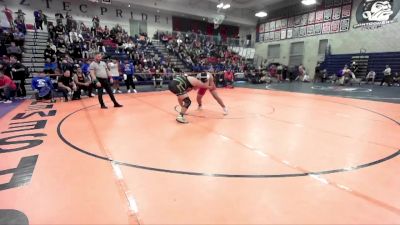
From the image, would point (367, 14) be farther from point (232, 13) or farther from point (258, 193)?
point (258, 193)

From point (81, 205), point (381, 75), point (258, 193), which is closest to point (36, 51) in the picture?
point (81, 205)

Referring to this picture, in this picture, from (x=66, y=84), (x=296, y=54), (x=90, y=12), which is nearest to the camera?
(x=66, y=84)

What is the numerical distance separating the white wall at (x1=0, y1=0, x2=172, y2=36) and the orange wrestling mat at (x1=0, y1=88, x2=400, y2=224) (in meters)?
15.2

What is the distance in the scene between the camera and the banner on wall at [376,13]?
51.4ft

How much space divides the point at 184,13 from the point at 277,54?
10114mm

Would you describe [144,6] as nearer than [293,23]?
Yes

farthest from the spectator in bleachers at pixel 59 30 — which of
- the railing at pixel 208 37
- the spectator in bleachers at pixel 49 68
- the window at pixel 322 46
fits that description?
the window at pixel 322 46

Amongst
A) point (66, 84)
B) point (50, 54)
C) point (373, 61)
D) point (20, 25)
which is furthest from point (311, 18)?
point (20, 25)

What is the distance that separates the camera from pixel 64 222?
1.79 m

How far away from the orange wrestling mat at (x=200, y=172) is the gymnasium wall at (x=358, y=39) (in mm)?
15323

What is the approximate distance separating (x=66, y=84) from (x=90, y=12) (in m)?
12.4

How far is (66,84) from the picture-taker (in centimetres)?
855

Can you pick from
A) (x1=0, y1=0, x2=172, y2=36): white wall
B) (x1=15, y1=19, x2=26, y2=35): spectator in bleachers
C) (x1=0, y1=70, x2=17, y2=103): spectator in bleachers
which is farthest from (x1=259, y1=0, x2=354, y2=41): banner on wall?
(x1=0, y1=70, x2=17, y2=103): spectator in bleachers

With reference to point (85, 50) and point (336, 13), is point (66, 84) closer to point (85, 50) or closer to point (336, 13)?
point (85, 50)
